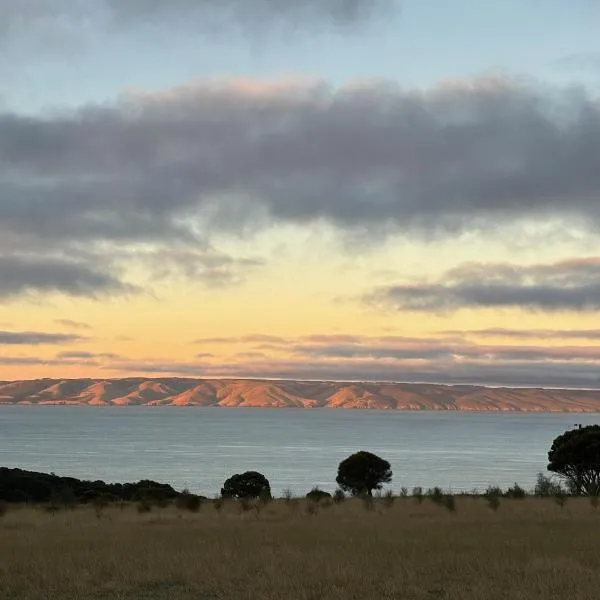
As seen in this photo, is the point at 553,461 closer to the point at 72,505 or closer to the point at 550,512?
the point at 550,512

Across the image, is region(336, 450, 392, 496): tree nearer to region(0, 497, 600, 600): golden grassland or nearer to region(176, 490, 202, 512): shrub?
region(176, 490, 202, 512): shrub

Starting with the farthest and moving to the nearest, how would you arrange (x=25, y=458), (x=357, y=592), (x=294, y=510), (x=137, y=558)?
1. (x=25, y=458)
2. (x=294, y=510)
3. (x=137, y=558)
4. (x=357, y=592)

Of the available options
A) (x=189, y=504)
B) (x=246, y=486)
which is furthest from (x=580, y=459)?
(x=189, y=504)

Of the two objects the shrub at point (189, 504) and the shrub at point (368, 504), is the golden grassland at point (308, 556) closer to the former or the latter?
the shrub at point (368, 504)

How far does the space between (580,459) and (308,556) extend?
3595 centimetres

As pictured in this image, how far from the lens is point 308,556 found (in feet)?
61.7

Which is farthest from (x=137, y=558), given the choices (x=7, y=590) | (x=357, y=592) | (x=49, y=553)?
(x=357, y=592)

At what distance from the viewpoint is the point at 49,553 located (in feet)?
65.1

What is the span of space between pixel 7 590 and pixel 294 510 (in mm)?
19622

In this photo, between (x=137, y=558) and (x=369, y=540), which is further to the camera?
(x=369, y=540)

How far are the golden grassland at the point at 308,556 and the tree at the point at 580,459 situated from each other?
1903 centimetres

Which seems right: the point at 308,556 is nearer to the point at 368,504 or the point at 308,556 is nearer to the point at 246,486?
the point at 368,504

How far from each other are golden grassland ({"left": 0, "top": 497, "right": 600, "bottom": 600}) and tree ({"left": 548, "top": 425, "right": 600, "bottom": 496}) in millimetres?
19025

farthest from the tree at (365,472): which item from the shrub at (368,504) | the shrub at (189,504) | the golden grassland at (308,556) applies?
the golden grassland at (308,556)
